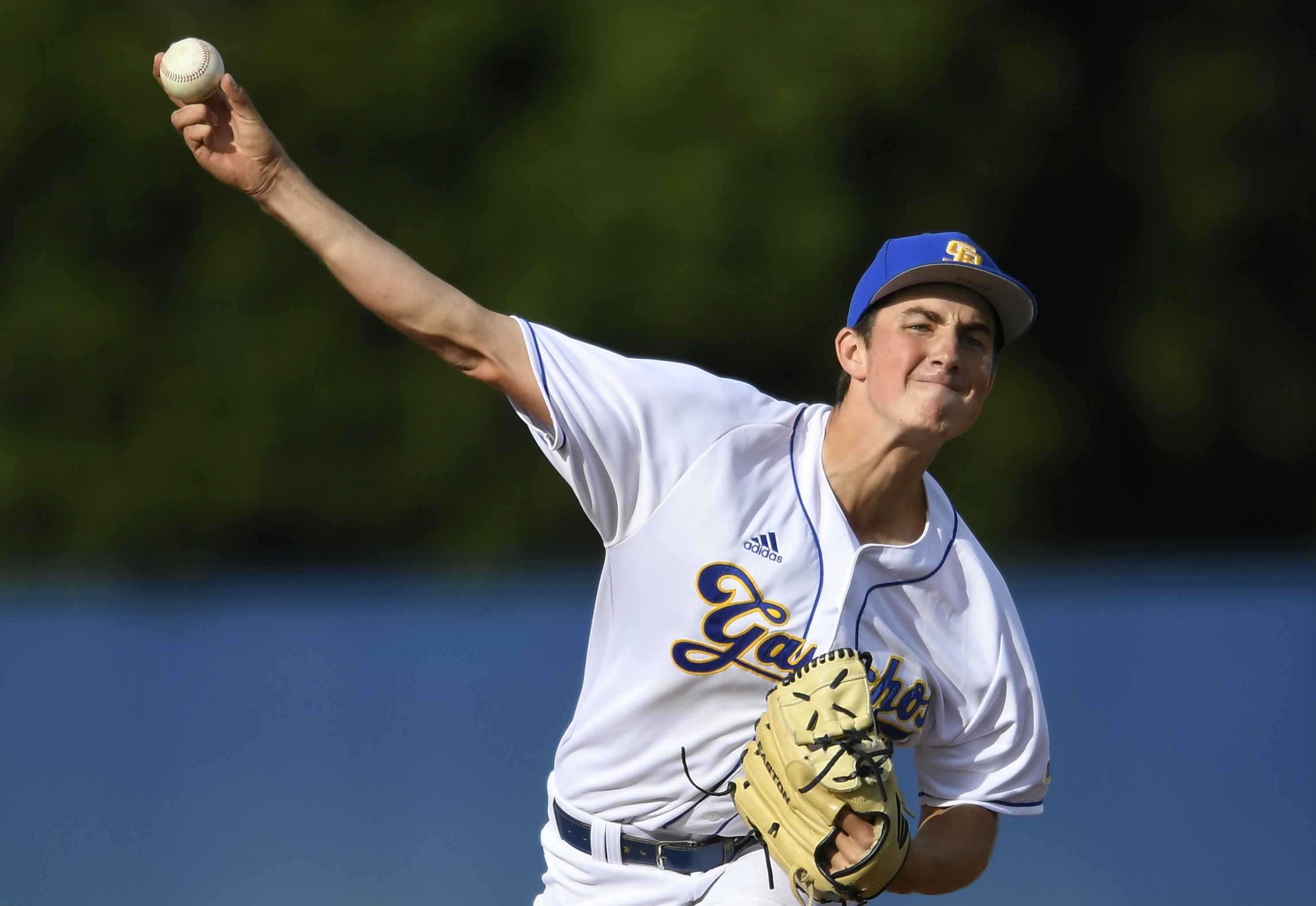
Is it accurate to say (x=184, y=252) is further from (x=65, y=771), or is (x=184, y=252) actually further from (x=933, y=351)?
(x=933, y=351)

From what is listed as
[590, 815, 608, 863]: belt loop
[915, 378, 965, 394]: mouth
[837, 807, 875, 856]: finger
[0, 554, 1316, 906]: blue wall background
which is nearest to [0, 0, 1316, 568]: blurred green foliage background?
[0, 554, 1316, 906]: blue wall background

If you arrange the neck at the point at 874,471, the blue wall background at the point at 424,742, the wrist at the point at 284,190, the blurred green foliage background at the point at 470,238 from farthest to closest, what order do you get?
the blurred green foliage background at the point at 470,238 < the blue wall background at the point at 424,742 < the neck at the point at 874,471 < the wrist at the point at 284,190

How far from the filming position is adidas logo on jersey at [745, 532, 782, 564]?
7.86ft

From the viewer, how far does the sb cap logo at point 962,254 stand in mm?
2471

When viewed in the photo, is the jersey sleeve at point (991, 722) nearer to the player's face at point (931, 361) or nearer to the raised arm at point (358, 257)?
the player's face at point (931, 361)

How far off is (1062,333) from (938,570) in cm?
476

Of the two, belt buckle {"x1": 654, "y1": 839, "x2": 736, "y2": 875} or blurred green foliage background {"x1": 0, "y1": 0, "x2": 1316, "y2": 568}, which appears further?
blurred green foliage background {"x1": 0, "y1": 0, "x2": 1316, "y2": 568}

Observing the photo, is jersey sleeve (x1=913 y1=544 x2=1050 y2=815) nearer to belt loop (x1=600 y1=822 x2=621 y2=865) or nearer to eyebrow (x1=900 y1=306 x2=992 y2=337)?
eyebrow (x1=900 y1=306 x2=992 y2=337)

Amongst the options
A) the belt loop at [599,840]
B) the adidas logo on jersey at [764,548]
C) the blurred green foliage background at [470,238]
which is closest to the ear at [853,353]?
the adidas logo on jersey at [764,548]

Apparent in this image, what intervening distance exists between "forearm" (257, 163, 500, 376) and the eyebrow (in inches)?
29.7

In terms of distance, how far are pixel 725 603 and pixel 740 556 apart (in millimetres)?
84

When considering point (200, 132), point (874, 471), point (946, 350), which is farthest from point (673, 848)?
point (200, 132)

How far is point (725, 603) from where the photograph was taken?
7.78 ft

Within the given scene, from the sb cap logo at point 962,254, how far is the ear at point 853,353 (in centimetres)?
22
